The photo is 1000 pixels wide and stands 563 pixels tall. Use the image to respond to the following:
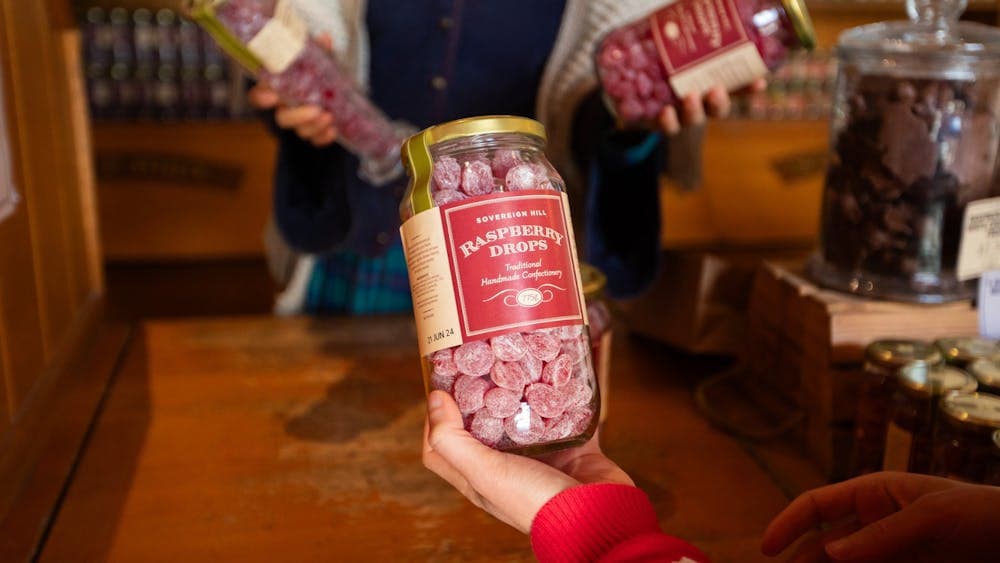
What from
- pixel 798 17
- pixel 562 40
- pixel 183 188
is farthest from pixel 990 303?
pixel 183 188

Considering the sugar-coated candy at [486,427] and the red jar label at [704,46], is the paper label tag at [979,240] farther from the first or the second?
the sugar-coated candy at [486,427]

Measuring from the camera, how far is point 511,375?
0.60 meters

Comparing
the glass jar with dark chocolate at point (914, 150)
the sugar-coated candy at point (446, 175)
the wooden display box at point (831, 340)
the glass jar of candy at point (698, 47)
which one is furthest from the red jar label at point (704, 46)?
the sugar-coated candy at point (446, 175)

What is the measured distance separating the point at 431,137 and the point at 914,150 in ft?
1.80

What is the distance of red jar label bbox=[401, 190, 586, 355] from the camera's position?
58cm

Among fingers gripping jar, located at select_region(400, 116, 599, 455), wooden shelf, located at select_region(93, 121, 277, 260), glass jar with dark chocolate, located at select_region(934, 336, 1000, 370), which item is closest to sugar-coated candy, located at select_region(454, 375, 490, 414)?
fingers gripping jar, located at select_region(400, 116, 599, 455)

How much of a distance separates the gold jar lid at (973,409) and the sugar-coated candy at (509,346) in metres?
0.38

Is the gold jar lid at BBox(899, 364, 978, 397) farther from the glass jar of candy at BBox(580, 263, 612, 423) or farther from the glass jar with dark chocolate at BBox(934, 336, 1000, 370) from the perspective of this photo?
the glass jar of candy at BBox(580, 263, 612, 423)

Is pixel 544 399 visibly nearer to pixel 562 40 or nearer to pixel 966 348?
pixel 966 348

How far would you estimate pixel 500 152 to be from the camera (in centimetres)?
63

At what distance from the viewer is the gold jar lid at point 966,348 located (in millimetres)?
823

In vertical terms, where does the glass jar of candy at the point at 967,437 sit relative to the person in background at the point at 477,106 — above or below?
below

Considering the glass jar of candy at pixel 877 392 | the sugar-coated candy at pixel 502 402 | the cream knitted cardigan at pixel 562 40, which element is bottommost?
the glass jar of candy at pixel 877 392

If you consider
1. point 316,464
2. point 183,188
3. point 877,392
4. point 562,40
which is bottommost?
point 183,188
